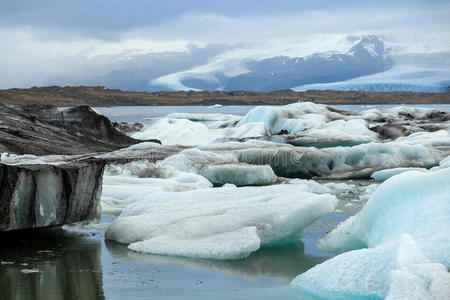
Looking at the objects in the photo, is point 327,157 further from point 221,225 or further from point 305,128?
point 221,225

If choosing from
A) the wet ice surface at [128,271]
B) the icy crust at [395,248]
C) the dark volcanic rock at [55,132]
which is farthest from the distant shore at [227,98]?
the icy crust at [395,248]

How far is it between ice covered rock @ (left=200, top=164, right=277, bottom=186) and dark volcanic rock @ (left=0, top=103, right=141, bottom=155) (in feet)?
11.0

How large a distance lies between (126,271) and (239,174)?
571cm

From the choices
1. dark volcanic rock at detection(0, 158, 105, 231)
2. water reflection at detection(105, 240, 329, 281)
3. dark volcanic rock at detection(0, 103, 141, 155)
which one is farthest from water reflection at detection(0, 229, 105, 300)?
dark volcanic rock at detection(0, 103, 141, 155)

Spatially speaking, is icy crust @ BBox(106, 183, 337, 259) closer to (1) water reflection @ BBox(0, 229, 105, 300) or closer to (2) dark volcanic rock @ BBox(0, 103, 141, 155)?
(1) water reflection @ BBox(0, 229, 105, 300)

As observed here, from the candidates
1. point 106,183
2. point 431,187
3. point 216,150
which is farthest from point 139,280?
point 216,150

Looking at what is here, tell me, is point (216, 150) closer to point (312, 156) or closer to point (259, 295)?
point (312, 156)

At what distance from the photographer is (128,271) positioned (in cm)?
507

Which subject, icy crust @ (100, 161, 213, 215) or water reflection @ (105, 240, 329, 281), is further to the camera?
icy crust @ (100, 161, 213, 215)

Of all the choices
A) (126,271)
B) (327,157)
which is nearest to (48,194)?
(126,271)

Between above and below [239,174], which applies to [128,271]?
below

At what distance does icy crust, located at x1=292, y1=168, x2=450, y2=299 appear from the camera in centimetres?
361

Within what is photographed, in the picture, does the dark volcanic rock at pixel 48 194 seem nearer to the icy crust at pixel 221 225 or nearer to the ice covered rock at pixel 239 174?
the icy crust at pixel 221 225

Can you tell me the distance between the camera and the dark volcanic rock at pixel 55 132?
12070 millimetres
